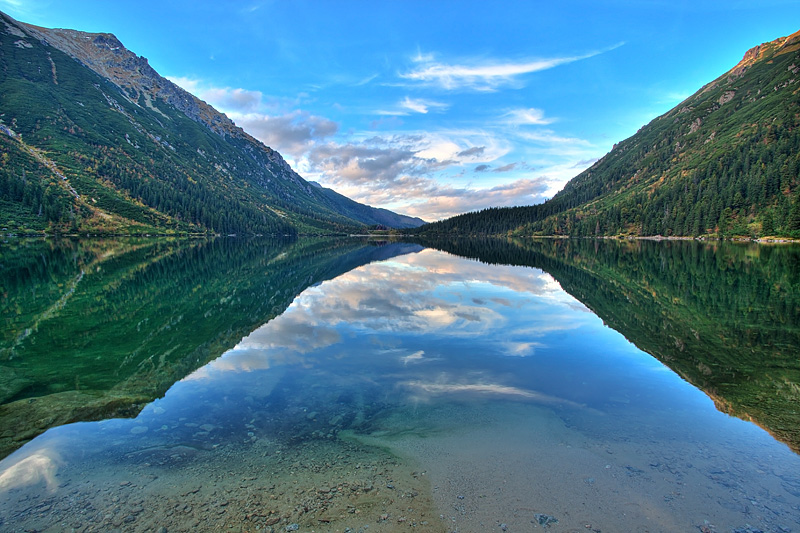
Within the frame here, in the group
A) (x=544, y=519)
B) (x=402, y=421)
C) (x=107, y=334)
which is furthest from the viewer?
(x=107, y=334)

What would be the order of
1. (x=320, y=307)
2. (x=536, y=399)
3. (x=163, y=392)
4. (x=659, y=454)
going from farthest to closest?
1. (x=320, y=307)
2. (x=163, y=392)
3. (x=536, y=399)
4. (x=659, y=454)

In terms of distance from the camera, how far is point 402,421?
11.0m

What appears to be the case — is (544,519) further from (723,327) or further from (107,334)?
(107,334)

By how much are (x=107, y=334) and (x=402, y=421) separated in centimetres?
1949

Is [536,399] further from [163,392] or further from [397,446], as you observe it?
[163,392]

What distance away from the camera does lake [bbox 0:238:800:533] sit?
7.11 m

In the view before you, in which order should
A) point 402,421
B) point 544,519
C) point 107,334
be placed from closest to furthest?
point 544,519
point 402,421
point 107,334

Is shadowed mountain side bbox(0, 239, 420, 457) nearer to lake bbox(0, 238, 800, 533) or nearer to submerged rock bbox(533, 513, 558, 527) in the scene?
lake bbox(0, 238, 800, 533)

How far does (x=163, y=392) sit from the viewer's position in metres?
13.3

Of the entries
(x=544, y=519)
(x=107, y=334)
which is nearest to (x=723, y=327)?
(x=544, y=519)

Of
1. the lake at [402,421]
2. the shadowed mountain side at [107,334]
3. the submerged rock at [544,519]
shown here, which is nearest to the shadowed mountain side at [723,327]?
the lake at [402,421]

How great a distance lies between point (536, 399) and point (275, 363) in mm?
11024

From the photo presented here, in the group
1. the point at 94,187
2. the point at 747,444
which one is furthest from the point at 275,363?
the point at 94,187

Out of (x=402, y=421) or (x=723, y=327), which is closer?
(x=402, y=421)
